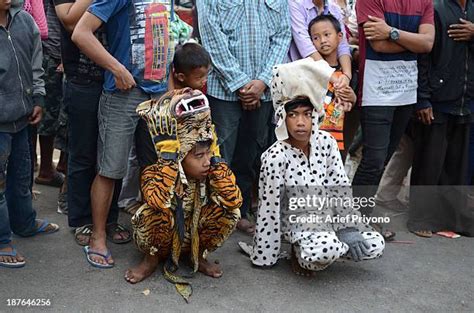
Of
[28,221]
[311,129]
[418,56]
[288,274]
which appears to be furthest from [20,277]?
[418,56]

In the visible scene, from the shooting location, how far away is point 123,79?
3.47 meters

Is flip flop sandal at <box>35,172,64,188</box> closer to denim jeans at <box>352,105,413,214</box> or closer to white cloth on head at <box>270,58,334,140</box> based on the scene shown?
white cloth on head at <box>270,58,334,140</box>

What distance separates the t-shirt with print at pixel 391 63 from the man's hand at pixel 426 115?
9.4 inches

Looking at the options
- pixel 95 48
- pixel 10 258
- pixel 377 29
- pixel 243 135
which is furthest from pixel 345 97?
pixel 10 258

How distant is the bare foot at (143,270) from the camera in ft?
11.5

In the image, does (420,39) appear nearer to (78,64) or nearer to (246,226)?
(246,226)

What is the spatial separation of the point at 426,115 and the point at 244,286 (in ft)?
6.41

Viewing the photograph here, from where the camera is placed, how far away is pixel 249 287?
3.55 meters

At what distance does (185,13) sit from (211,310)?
206cm

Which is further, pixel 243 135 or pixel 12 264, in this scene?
pixel 243 135

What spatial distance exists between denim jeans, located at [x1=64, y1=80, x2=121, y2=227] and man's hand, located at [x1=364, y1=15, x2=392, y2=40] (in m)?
1.82

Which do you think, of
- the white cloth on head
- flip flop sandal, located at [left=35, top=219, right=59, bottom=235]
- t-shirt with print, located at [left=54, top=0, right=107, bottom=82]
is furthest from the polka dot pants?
flip flop sandal, located at [left=35, top=219, right=59, bottom=235]

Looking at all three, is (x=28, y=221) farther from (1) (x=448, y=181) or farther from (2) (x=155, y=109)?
(1) (x=448, y=181)

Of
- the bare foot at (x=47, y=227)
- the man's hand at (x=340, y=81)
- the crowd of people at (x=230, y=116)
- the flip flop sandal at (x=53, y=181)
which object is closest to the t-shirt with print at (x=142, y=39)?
the crowd of people at (x=230, y=116)
